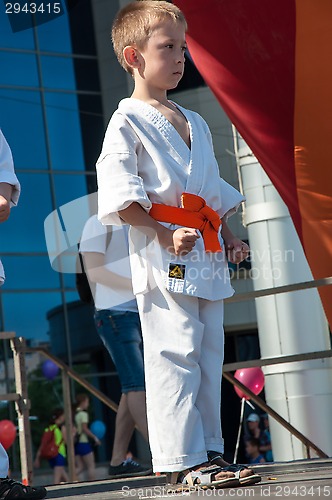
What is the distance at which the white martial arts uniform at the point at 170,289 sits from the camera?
9.89ft

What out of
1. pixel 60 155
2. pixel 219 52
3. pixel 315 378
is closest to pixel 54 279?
pixel 60 155

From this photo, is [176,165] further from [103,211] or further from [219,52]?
[219,52]

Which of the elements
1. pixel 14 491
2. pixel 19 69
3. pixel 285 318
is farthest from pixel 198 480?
pixel 19 69

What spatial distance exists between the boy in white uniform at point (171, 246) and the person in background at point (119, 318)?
1620 mm

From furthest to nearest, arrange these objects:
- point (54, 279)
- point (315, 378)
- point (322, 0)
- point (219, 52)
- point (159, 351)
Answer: point (54, 279) → point (315, 378) → point (219, 52) → point (322, 0) → point (159, 351)

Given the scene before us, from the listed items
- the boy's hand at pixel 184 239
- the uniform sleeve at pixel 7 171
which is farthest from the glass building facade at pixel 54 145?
the boy's hand at pixel 184 239

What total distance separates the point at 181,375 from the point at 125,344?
189 centimetres

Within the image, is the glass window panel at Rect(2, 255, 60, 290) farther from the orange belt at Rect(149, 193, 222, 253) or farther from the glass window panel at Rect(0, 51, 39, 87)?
the orange belt at Rect(149, 193, 222, 253)

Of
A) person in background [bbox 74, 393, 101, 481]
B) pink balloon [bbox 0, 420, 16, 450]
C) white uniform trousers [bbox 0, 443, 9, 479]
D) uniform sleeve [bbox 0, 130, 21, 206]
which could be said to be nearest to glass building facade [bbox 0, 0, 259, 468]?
person in background [bbox 74, 393, 101, 481]

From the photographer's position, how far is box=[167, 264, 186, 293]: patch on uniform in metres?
3.05

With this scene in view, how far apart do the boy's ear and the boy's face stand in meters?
0.04

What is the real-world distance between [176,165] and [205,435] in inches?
33.9

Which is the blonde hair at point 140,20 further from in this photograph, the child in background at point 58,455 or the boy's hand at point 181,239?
the child in background at point 58,455

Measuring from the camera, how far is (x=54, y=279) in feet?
66.4
